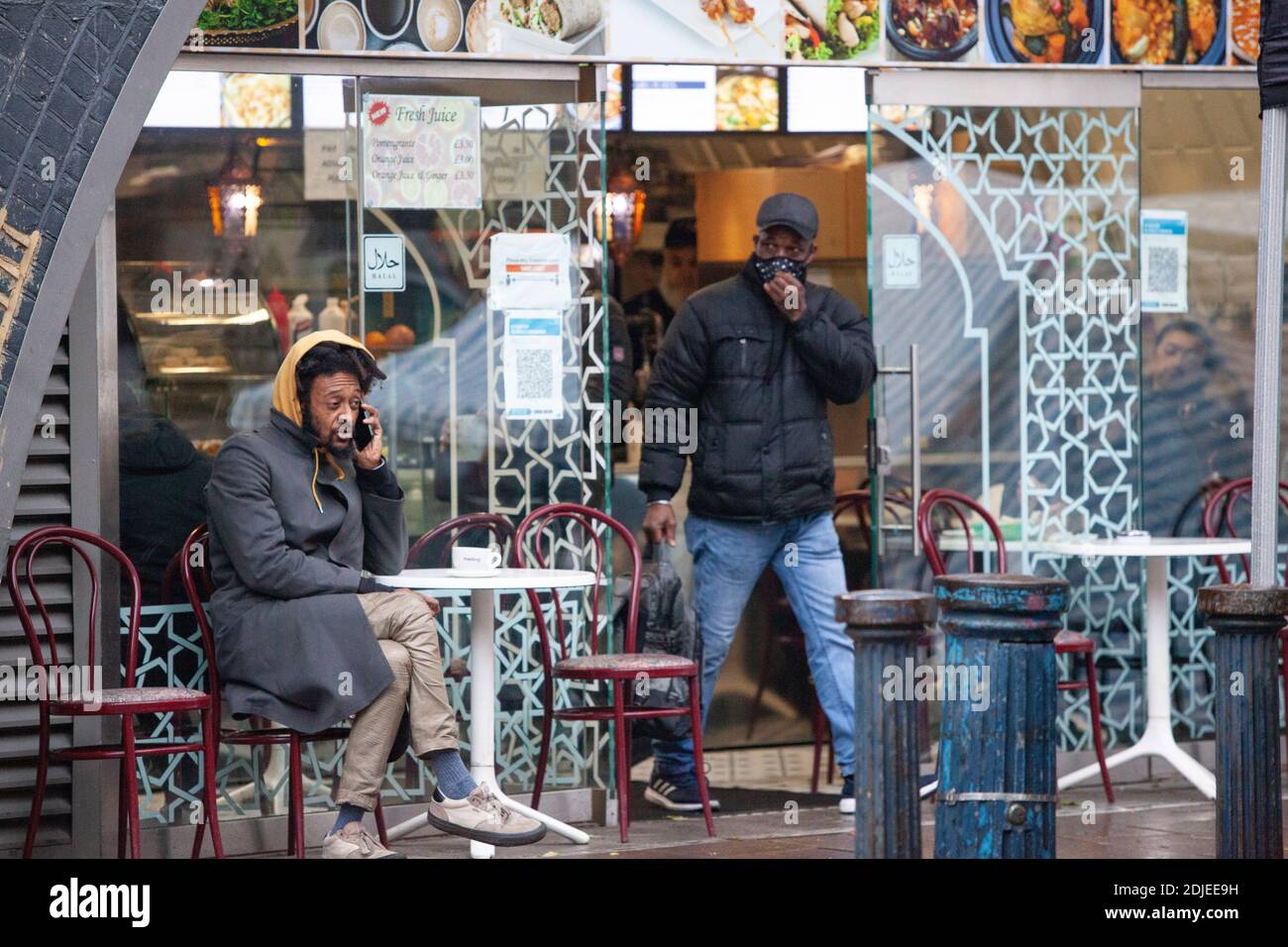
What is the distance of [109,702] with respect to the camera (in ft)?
18.1

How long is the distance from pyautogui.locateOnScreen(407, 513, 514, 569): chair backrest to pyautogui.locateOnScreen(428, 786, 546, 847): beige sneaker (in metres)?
1.17

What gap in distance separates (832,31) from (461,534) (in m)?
2.25

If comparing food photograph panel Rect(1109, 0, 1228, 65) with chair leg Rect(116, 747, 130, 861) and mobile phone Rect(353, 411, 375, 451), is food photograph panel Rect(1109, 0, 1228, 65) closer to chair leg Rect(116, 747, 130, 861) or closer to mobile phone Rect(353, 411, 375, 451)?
mobile phone Rect(353, 411, 375, 451)

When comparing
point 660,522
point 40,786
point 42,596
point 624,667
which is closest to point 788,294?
point 660,522

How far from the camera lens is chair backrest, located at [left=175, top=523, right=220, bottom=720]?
5.96 metres

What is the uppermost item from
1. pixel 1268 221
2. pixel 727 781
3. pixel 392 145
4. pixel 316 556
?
pixel 392 145

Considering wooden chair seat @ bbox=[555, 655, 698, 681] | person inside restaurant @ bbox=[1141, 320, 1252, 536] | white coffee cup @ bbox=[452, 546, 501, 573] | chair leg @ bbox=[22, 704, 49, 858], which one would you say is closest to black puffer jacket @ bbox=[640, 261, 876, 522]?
wooden chair seat @ bbox=[555, 655, 698, 681]

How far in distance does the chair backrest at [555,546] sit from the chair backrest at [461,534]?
0.25 feet
